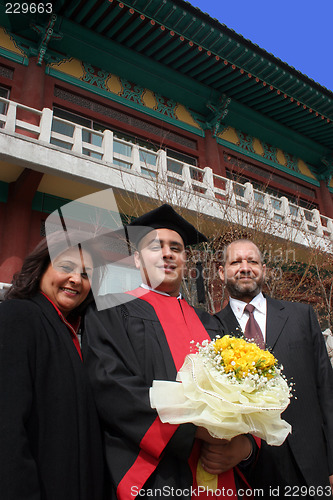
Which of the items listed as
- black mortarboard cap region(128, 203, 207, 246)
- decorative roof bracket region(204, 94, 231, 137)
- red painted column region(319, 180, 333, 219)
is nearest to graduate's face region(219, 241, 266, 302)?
black mortarboard cap region(128, 203, 207, 246)

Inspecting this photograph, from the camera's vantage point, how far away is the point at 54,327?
168 centimetres

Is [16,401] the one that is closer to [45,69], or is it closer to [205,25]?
[45,69]

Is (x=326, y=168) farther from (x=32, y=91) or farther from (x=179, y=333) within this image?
(x=179, y=333)

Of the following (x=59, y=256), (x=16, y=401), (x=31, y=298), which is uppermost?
(x=59, y=256)

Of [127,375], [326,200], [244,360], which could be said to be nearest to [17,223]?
[127,375]

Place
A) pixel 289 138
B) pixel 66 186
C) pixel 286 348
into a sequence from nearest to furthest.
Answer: pixel 286 348 < pixel 66 186 < pixel 289 138

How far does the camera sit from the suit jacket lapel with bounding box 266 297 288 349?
2333 mm

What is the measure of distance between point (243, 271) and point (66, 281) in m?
1.39

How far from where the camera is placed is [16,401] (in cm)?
135

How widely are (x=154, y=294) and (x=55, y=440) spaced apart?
0.99 metres

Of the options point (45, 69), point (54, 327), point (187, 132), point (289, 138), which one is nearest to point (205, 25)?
point (187, 132)

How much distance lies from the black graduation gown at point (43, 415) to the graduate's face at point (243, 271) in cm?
138

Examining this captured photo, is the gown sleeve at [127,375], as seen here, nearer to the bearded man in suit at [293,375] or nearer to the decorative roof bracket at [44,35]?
the bearded man in suit at [293,375]

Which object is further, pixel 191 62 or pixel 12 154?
pixel 191 62
